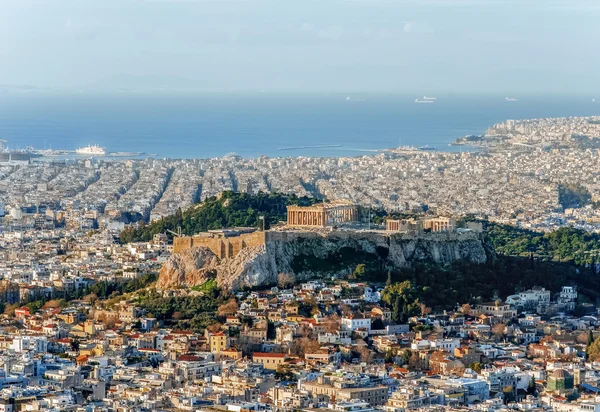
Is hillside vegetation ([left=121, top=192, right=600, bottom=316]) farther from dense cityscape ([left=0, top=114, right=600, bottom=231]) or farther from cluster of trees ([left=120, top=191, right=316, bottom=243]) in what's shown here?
dense cityscape ([left=0, top=114, right=600, bottom=231])

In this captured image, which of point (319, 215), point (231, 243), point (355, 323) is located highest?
point (319, 215)

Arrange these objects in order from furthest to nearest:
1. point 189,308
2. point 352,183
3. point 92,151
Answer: point 92,151, point 352,183, point 189,308

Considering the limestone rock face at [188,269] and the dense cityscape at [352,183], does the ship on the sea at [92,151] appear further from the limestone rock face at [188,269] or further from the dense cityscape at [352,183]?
the limestone rock face at [188,269]

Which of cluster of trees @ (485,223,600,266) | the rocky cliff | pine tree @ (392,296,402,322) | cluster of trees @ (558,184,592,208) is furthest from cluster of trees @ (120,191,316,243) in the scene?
cluster of trees @ (558,184,592,208)

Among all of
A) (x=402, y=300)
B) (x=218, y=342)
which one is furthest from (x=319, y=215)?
(x=218, y=342)

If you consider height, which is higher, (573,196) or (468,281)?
(573,196)

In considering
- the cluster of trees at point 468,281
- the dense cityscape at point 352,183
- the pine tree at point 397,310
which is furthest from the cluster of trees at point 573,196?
the pine tree at point 397,310

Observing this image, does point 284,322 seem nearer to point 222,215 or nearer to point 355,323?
point 355,323
